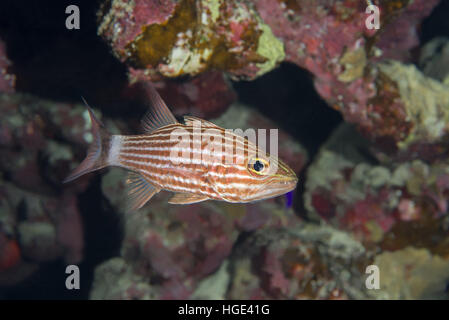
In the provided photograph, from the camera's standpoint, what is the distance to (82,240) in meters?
6.22

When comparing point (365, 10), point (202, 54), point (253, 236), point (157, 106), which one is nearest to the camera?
point (157, 106)

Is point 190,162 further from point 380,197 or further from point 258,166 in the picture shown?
point 380,197

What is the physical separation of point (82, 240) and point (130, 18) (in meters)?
5.31

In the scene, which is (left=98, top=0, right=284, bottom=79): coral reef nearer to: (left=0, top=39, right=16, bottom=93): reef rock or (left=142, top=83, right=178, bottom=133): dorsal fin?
(left=142, top=83, right=178, bottom=133): dorsal fin

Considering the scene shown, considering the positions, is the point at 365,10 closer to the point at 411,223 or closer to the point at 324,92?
the point at 324,92

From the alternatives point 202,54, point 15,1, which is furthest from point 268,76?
point 15,1

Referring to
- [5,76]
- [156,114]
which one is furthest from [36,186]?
[156,114]

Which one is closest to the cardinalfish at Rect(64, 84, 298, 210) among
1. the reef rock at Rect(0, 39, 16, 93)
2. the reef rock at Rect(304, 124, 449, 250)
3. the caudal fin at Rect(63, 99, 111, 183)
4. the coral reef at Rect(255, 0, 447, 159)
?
the caudal fin at Rect(63, 99, 111, 183)

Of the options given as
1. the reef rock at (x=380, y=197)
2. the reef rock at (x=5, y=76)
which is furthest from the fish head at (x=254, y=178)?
the reef rock at (x=5, y=76)

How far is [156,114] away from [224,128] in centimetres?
77

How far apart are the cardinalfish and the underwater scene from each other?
0.03m

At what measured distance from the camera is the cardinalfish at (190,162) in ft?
7.61

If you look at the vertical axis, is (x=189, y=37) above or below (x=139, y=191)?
above

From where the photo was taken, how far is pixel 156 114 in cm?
277
